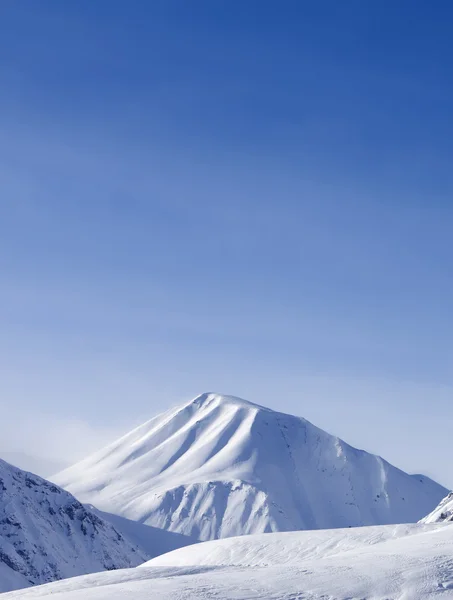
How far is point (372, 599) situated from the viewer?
47.8 meters

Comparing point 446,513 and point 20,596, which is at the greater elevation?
point 446,513

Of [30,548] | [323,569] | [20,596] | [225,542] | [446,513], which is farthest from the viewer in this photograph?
[30,548]

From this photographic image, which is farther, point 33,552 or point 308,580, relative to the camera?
point 33,552

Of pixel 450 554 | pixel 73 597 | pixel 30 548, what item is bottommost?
pixel 30 548

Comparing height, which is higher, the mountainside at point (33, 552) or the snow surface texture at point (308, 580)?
the snow surface texture at point (308, 580)

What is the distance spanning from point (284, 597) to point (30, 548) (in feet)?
485

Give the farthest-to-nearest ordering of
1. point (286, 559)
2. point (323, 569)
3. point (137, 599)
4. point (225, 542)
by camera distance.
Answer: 1. point (225, 542)
2. point (286, 559)
3. point (323, 569)
4. point (137, 599)

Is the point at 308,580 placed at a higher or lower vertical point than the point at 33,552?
higher

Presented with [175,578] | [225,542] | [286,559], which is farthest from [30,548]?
[175,578]

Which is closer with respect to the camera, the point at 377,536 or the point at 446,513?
the point at 377,536

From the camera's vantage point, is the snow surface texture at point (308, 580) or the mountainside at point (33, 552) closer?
the snow surface texture at point (308, 580)

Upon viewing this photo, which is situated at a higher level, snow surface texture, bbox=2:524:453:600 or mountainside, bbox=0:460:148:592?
snow surface texture, bbox=2:524:453:600

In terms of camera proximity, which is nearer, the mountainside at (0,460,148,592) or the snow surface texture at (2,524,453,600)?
the snow surface texture at (2,524,453,600)

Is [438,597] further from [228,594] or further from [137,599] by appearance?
[137,599]
